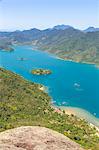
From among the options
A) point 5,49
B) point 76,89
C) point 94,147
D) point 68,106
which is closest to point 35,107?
point 68,106

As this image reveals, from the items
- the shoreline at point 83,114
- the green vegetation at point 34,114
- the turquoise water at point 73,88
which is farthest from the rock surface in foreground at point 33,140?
the turquoise water at point 73,88

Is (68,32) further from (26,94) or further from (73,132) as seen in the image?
(73,132)

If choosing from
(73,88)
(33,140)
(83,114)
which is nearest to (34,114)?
(83,114)

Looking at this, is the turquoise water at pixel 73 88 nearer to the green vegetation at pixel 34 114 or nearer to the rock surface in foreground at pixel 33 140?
the green vegetation at pixel 34 114

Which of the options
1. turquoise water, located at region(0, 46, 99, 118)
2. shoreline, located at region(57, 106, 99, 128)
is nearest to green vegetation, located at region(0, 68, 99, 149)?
shoreline, located at region(57, 106, 99, 128)

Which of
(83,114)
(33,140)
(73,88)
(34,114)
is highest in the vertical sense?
(33,140)

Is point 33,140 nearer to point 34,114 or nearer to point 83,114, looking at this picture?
point 34,114
